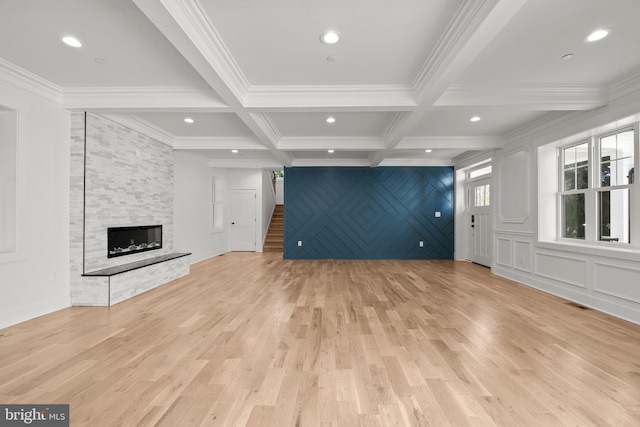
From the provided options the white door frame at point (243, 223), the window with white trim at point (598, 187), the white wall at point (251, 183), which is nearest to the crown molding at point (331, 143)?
the window with white trim at point (598, 187)

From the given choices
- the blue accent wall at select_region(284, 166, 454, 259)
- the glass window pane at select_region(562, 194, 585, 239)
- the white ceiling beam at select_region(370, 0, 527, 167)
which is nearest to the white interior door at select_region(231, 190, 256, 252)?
the blue accent wall at select_region(284, 166, 454, 259)

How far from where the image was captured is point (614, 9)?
2107 millimetres

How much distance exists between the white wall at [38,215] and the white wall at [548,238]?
6521 millimetres

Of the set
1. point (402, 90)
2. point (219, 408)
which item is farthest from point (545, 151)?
point (219, 408)

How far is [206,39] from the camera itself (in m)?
2.36

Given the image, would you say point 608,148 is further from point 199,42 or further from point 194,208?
Result: point 194,208

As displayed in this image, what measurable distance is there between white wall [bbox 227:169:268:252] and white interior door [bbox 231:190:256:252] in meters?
0.12

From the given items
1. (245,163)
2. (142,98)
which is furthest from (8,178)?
(245,163)

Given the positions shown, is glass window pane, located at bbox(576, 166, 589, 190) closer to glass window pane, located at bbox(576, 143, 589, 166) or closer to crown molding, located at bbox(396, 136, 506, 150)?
glass window pane, located at bbox(576, 143, 589, 166)

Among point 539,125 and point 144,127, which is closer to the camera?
point 539,125

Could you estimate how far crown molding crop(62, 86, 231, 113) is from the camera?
3.44 meters

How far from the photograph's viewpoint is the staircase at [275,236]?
9.09 metres

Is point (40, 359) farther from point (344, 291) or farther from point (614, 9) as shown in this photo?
point (614, 9)

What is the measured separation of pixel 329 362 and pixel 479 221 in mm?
6069
